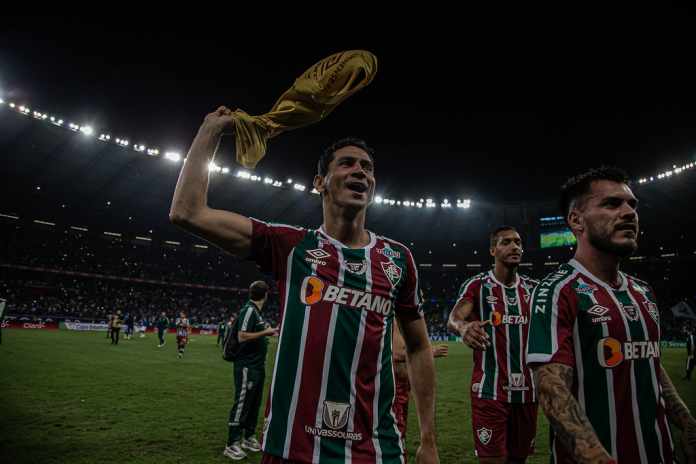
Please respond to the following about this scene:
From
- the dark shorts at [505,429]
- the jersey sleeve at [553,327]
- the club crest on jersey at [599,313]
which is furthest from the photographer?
the dark shorts at [505,429]

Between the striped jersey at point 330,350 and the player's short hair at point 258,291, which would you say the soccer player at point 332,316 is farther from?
the player's short hair at point 258,291

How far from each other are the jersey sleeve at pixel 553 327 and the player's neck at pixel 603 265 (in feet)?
1.01

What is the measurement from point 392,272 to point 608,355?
127 centimetres

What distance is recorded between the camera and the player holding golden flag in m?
2.64

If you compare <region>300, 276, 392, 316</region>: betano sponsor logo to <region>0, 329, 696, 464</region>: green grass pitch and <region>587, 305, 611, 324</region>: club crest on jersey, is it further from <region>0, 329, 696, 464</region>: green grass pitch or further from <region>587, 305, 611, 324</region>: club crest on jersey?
<region>0, 329, 696, 464</region>: green grass pitch

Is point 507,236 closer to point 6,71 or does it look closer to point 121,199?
point 6,71

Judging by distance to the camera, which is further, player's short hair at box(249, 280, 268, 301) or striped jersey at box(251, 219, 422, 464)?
player's short hair at box(249, 280, 268, 301)

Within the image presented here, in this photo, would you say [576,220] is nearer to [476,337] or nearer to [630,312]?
[630,312]

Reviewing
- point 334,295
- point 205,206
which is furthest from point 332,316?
point 205,206

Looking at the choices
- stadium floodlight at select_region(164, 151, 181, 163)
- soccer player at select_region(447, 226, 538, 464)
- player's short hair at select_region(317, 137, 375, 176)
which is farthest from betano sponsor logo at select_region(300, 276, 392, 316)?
stadium floodlight at select_region(164, 151, 181, 163)

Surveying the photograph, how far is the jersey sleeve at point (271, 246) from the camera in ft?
8.59

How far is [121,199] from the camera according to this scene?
45.4m

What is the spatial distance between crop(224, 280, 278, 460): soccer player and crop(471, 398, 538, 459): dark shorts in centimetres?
322

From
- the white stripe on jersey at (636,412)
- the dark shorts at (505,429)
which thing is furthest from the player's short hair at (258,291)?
the white stripe on jersey at (636,412)
